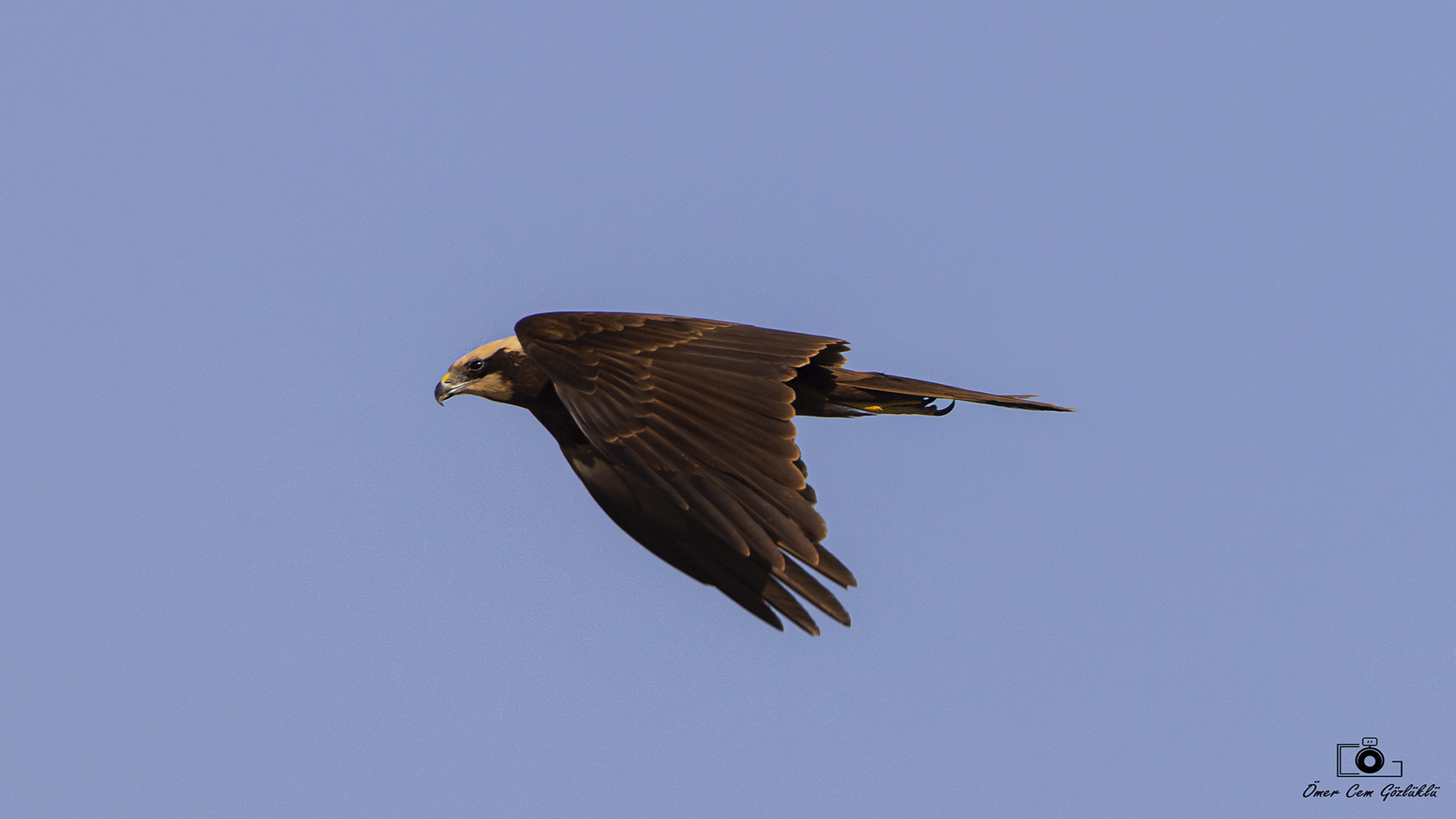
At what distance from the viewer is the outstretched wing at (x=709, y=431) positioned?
7.76 metres

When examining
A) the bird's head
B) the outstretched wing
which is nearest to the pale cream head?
the bird's head

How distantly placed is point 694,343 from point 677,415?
515 millimetres

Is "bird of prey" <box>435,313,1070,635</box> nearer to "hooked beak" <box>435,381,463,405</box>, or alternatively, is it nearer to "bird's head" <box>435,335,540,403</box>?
"bird's head" <box>435,335,540,403</box>

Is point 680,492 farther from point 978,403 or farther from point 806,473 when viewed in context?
point 978,403

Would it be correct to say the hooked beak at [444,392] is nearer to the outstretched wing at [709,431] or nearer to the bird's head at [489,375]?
the bird's head at [489,375]

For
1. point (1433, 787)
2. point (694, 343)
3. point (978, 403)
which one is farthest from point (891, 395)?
point (1433, 787)

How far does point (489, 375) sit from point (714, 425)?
6.36 feet

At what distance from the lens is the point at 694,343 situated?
8445 mm

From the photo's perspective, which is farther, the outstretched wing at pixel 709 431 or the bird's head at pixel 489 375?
the bird's head at pixel 489 375

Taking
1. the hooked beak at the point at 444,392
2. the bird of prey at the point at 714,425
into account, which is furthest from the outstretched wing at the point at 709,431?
the hooked beak at the point at 444,392

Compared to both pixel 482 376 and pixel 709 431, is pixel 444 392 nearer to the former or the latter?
pixel 482 376

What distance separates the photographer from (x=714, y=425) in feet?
26.3

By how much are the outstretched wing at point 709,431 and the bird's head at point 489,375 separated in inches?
38.3

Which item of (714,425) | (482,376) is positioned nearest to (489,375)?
(482,376)
